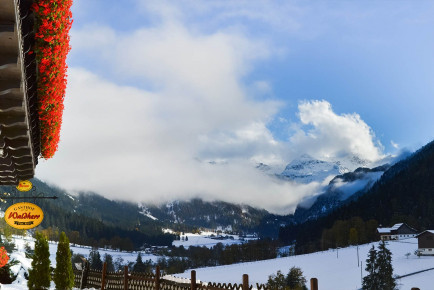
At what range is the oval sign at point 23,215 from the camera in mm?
15280

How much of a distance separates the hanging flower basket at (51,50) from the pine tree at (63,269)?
49.0ft

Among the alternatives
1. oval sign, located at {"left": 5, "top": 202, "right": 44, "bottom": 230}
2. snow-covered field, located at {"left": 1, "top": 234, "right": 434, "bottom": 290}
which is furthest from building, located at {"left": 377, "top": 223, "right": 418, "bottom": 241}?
oval sign, located at {"left": 5, "top": 202, "right": 44, "bottom": 230}

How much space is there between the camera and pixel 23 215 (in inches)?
609

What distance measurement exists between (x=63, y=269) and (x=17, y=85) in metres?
18.7

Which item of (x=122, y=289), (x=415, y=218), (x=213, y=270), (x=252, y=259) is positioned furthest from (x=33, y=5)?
(x=415, y=218)

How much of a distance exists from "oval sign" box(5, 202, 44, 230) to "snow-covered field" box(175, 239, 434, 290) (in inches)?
3407

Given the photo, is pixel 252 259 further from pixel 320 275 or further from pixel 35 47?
pixel 35 47

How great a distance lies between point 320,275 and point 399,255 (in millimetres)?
28899

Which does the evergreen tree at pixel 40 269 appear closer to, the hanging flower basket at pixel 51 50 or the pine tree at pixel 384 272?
the hanging flower basket at pixel 51 50

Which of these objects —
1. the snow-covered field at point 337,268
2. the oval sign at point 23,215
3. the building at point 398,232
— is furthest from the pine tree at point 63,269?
the building at point 398,232

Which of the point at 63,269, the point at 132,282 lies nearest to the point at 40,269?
the point at 63,269

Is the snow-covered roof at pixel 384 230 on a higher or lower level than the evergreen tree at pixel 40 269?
higher

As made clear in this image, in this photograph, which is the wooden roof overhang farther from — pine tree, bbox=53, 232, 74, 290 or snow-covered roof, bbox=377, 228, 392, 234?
snow-covered roof, bbox=377, 228, 392, 234

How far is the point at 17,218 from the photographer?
15383 mm
